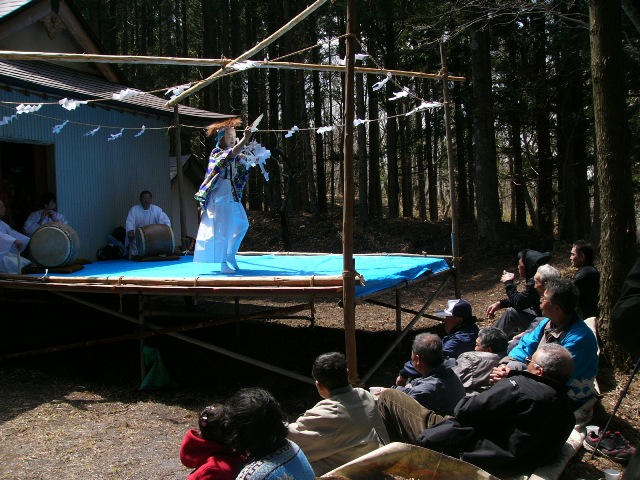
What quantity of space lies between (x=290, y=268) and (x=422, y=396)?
394 centimetres

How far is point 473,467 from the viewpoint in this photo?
3578 mm

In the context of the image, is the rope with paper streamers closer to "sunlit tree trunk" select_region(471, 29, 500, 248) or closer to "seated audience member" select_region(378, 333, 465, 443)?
"seated audience member" select_region(378, 333, 465, 443)

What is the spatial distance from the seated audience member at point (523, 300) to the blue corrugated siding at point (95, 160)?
635 centimetres

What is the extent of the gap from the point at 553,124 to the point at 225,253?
44.0ft

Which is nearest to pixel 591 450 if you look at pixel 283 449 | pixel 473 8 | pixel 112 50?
pixel 283 449

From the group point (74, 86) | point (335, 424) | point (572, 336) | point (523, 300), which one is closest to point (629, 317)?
point (335, 424)

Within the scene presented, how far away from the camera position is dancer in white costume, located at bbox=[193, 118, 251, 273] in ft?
25.3

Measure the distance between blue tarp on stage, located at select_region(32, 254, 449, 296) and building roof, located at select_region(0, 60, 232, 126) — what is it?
7.21 ft

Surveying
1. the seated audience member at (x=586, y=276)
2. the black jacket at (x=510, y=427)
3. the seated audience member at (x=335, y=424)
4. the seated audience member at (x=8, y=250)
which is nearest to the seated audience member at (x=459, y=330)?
the seated audience member at (x=586, y=276)

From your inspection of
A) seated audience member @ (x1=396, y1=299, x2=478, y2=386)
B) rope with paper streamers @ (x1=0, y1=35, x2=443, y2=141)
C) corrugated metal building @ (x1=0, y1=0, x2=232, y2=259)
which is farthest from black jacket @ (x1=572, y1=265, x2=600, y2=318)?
corrugated metal building @ (x1=0, y1=0, x2=232, y2=259)

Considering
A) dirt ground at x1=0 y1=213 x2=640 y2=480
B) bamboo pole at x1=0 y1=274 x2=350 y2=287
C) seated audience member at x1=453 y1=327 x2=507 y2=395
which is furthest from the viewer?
bamboo pole at x1=0 y1=274 x2=350 y2=287

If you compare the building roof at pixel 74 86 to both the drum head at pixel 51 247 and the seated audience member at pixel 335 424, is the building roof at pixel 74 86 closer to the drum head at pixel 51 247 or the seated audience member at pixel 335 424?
the drum head at pixel 51 247

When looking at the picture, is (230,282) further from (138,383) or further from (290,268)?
(138,383)

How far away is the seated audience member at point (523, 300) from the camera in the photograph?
652cm
